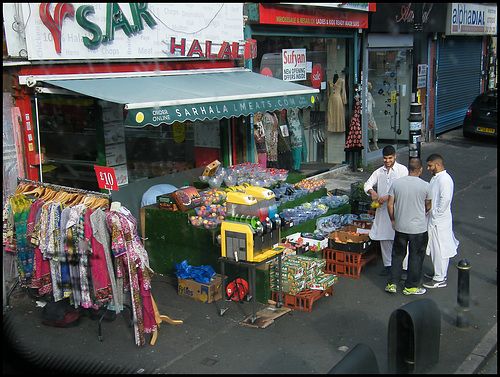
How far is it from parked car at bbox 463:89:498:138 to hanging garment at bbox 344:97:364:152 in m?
5.87

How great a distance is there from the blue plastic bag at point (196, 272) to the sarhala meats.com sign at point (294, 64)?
587 centimetres

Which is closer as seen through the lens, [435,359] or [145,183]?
[435,359]

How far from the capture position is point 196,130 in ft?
35.2

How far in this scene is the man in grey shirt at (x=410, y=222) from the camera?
7062 mm

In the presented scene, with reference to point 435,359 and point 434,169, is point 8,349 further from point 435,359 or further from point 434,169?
point 434,169

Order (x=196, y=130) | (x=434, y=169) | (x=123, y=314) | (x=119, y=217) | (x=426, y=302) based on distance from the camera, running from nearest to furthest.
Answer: (x=426, y=302), (x=119, y=217), (x=123, y=314), (x=434, y=169), (x=196, y=130)

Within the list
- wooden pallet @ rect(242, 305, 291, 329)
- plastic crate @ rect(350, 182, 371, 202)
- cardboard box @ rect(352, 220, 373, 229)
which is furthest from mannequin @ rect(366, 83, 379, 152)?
wooden pallet @ rect(242, 305, 291, 329)

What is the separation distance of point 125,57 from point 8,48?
75.3 inches

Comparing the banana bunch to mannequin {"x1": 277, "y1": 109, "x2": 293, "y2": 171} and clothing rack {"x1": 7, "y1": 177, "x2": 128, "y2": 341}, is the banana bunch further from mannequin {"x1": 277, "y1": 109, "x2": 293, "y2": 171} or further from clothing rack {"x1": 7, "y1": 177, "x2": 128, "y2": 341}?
mannequin {"x1": 277, "y1": 109, "x2": 293, "y2": 171}

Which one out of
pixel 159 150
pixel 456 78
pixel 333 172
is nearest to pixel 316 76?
pixel 333 172

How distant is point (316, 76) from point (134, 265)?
8.76m

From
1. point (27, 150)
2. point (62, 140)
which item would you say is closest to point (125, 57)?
point (62, 140)

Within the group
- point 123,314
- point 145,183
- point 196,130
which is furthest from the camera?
point 196,130

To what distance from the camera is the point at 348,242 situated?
8.23 meters
